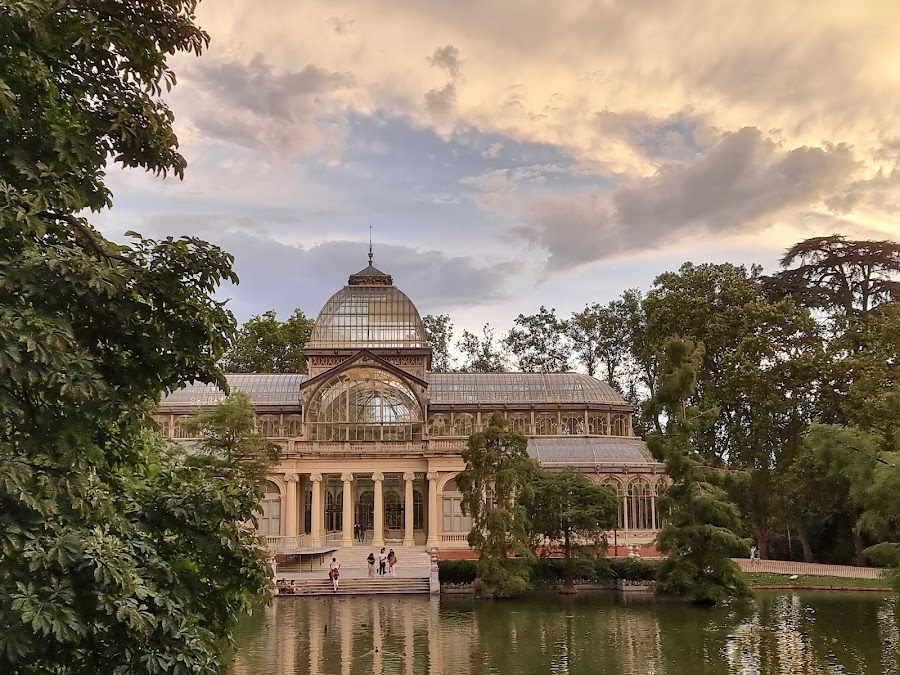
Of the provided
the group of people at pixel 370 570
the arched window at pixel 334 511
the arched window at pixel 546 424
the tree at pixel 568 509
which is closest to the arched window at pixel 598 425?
the arched window at pixel 546 424

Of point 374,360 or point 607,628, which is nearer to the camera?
point 607,628

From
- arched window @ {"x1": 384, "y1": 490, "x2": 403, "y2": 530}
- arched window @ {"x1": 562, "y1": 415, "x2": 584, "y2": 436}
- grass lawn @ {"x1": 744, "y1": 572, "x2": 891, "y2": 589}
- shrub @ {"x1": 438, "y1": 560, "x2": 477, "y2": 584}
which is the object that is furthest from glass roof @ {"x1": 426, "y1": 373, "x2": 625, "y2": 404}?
shrub @ {"x1": 438, "y1": 560, "x2": 477, "y2": 584}

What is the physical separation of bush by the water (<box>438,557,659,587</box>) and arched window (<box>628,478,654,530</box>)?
1125 cm

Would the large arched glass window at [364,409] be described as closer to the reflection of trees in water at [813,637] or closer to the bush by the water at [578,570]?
the bush by the water at [578,570]

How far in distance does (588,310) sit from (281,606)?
1717 inches

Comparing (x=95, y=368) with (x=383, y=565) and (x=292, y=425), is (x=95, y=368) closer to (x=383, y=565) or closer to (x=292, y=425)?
(x=383, y=565)

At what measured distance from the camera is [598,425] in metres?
56.0

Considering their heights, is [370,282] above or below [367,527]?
above

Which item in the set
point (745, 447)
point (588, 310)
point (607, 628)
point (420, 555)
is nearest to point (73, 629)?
point (607, 628)

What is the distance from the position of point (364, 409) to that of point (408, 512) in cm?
660

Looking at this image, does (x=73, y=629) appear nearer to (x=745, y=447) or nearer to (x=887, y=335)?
(x=887, y=335)

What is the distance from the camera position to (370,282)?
A: 59000mm

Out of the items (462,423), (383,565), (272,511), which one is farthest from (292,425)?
(383,565)

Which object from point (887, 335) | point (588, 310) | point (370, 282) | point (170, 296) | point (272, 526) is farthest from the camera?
point (588, 310)
